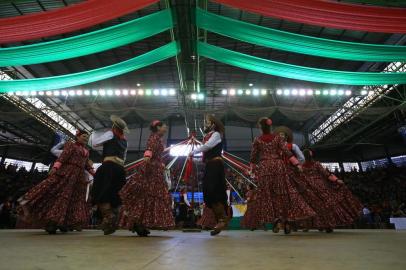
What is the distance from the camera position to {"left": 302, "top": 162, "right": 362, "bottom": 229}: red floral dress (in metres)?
4.03

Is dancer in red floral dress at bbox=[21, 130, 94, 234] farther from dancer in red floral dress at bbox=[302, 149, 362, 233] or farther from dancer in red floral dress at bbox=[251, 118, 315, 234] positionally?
dancer in red floral dress at bbox=[302, 149, 362, 233]

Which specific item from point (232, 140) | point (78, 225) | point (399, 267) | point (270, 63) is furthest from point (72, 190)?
point (232, 140)

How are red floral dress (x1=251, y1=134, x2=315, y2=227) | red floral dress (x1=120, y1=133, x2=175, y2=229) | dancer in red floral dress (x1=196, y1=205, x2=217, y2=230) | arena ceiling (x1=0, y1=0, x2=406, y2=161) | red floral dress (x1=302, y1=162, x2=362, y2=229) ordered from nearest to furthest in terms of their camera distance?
1. red floral dress (x1=120, y1=133, x2=175, y2=229)
2. red floral dress (x1=251, y1=134, x2=315, y2=227)
3. red floral dress (x1=302, y1=162, x2=362, y2=229)
4. dancer in red floral dress (x1=196, y1=205, x2=217, y2=230)
5. arena ceiling (x1=0, y1=0, x2=406, y2=161)

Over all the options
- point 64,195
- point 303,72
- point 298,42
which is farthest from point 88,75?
Result: point 303,72

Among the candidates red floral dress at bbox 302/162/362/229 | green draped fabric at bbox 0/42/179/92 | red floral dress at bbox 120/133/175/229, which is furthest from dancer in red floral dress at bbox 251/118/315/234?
green draped fabric at bbox 0/42/179/92

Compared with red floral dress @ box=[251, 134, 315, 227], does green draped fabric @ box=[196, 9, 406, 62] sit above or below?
above

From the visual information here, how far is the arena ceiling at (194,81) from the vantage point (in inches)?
356

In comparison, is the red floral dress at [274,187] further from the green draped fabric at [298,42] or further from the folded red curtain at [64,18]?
the folded red curtain at [64,18]

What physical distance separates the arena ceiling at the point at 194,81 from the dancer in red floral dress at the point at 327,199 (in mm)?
4426

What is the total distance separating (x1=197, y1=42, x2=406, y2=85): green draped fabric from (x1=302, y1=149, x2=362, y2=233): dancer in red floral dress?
334 centimetres

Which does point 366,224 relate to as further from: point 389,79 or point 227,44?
point 227,44

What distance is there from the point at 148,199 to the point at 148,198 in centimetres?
1

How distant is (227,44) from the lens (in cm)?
1085

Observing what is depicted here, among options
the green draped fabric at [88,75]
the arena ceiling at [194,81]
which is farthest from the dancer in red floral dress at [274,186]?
the green draped fabric at [88,75]
